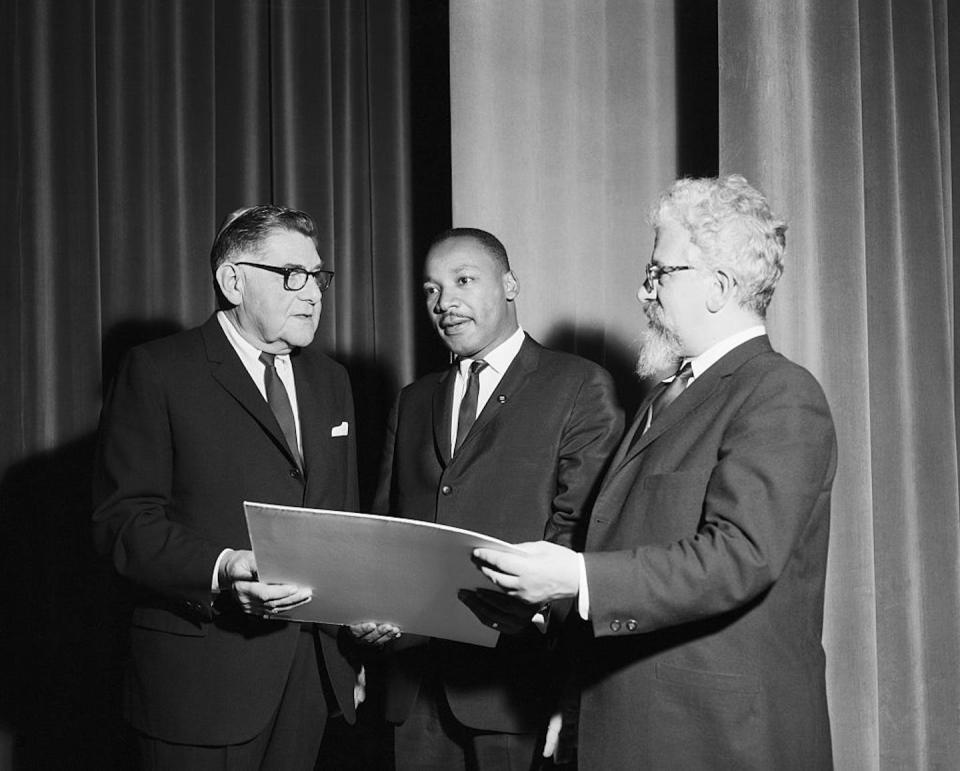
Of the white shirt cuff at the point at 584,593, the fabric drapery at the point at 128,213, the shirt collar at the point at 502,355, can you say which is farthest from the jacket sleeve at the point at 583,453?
the fabric drapery at the point at 128,213

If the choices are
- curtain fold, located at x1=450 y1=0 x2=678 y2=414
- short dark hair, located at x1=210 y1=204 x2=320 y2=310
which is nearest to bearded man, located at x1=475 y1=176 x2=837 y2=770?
short dark hair, located at x1=210 y1=204 x2=320 y2=310

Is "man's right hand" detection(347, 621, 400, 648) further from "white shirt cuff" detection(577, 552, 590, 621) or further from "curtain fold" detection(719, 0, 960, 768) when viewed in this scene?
"curtain fold" detection(719, 0, 960, 768)

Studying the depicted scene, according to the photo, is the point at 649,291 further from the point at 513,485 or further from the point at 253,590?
the point at 253,590

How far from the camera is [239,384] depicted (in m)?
2.25

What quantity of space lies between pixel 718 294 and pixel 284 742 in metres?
1.34

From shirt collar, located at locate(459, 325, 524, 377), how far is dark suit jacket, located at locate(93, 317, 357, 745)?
1.60 ft

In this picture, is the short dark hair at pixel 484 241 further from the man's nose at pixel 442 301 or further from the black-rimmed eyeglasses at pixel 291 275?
the black-rimmed eyeglasses at pixel 291 275

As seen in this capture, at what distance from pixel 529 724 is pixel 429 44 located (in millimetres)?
2519

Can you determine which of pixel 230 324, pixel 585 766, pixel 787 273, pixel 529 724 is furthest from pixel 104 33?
pixel 585 766

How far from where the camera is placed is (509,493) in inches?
94.0

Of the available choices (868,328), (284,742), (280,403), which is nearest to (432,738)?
(284,742)

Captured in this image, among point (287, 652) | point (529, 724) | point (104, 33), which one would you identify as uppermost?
point (104, 33)

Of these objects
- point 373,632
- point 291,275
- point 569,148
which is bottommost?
point 373,632

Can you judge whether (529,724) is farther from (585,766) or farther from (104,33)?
(104,33)
